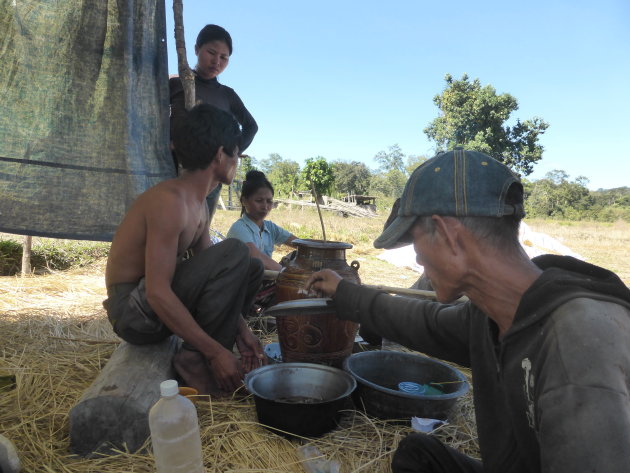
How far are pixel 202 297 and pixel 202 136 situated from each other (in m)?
0.98

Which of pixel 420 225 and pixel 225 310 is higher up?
pixel 420 225

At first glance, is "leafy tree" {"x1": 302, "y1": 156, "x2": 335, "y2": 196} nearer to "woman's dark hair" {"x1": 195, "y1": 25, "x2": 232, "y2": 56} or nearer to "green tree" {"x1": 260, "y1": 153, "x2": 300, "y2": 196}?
"green tree" {"x1": 260, "y1": 153, "x2": 300, "y2": 196}

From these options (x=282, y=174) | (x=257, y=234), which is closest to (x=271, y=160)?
(x=282, y=174)

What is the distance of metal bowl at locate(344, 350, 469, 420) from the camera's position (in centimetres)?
234

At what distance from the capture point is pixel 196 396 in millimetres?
2582

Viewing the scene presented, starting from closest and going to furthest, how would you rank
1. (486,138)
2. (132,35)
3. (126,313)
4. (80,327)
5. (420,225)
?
(420,225), (126,313), (132,35), (80,327), (486,138)

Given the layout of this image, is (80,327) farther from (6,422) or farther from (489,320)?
(489,320)

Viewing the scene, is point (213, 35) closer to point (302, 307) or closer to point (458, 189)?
point (302, 307)

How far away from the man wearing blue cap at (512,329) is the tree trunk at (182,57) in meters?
2.41

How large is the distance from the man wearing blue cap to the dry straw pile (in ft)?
1.98

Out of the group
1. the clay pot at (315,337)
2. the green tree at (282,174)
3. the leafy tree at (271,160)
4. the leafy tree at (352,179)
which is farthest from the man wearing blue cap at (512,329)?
the leafy tree at (271,160)

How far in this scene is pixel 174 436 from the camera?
168 cm

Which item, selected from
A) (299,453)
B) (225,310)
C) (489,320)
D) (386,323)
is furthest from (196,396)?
(489,320)

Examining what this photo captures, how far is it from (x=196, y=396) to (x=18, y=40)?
8.70 ft
